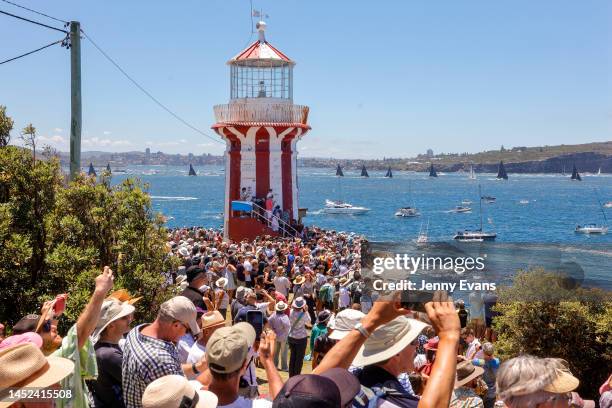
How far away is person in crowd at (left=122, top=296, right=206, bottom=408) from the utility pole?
6.90 metres

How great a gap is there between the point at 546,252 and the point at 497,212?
14557 centimetres

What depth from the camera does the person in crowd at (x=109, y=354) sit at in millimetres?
5027

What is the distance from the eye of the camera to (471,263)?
503 cm

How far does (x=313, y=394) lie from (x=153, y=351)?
201cm

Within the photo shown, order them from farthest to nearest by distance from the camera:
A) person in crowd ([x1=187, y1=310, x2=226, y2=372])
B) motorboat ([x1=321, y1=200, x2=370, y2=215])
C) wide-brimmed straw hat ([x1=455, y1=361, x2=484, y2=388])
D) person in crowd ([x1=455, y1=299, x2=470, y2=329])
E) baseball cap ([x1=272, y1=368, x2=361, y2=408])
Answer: motorboat ([x1=321, y1=200, x2=370, y2=215]), person in crowd ([x1=455, y1=299, x2=470, y2=329]), person in crowd ([x1=187, y1=310, x2=226, y2=372]), wide-brimmed straw hat ([x1=455, y1=361, x2=484, y2=388]), baseball cap ([x1=272, y1=368, x2=361, y2=408])

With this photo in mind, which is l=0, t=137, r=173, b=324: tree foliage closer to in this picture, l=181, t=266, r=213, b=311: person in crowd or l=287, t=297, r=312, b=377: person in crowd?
l=181, t=266, r=213, b=311: person in crowd

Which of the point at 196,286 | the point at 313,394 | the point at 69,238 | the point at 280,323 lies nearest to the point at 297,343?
the point at 280,323

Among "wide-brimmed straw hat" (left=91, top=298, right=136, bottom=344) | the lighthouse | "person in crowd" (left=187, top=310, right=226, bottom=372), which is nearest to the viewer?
"wide-brimmed straw hat" (left=91, top=298, right=136, bottom=344)

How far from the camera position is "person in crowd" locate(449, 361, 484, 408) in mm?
4875

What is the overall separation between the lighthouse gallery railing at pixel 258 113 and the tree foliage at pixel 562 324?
19.7m

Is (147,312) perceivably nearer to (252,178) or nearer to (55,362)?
(55,362)

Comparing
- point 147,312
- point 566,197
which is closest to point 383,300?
point 147,312

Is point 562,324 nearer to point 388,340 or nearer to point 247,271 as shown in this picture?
point 388,340

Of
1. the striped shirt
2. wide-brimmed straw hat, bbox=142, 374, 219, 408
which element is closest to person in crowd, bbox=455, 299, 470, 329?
the striped shirt
